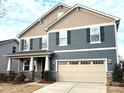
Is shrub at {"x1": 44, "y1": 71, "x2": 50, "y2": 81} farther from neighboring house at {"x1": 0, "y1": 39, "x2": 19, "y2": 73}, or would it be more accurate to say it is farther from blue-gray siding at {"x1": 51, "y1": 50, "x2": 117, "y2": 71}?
neighboring house at {"x1": 0, "y1": 39, "x2": 19, "y2": 73}

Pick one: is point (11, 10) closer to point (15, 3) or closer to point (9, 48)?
point (15, 3)

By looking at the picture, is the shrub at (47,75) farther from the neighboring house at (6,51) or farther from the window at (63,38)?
the neighboring house at (6,51)

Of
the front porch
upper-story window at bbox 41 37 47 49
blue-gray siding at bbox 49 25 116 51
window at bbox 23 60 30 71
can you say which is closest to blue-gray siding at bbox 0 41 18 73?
the front porch

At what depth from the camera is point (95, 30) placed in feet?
59.1

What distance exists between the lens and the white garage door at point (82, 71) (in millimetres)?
17131

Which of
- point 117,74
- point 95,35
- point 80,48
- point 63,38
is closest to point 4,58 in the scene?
point 63,38

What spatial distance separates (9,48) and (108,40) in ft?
60.7

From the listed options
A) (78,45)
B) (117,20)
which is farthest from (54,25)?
(117,20)

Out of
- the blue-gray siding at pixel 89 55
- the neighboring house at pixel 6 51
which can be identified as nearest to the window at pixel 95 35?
the blue-gray siding at pixel 89 55

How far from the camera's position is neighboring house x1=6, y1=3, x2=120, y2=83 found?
56.2 feet

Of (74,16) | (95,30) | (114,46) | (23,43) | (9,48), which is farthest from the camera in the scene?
(9,48)

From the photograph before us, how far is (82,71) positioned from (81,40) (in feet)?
11.1

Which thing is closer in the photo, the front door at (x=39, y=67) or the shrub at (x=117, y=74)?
the shrub at (x=117, y=74)

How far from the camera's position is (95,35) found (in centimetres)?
1794
